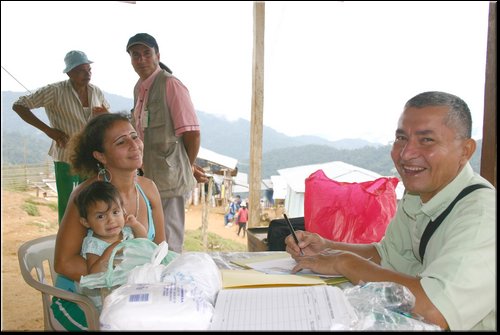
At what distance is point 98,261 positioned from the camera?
177 centimetres

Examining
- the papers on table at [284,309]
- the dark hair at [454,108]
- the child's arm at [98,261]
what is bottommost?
the child's arm at [98,261]

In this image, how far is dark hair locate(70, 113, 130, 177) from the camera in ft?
7.27

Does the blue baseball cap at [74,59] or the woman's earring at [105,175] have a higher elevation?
the blue baseball cap at [74,59]

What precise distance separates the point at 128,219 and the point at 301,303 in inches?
47.0

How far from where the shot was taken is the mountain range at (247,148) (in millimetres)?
9625

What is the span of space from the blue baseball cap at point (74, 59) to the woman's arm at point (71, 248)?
217 centimetres

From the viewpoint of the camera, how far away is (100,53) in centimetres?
923

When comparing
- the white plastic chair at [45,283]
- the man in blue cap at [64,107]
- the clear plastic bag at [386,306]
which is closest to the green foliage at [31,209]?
the man in blue cap at [64,107]

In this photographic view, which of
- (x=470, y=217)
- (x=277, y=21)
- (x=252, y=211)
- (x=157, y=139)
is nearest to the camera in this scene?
(x=470, y=217)

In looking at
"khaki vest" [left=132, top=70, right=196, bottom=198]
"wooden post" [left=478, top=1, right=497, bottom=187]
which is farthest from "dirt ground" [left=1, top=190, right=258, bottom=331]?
"wooden post" [left=478, top=1, right=497, bottom=187]

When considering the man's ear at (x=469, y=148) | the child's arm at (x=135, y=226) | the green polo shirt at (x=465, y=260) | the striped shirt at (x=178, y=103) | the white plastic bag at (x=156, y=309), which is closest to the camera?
the white plastic bag at (x=156, y=309)

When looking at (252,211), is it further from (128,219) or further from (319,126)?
(319,126)

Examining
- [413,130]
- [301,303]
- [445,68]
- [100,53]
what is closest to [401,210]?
[413,130]

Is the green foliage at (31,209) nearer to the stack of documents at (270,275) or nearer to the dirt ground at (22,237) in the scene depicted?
the dirt ground at (22,237)
